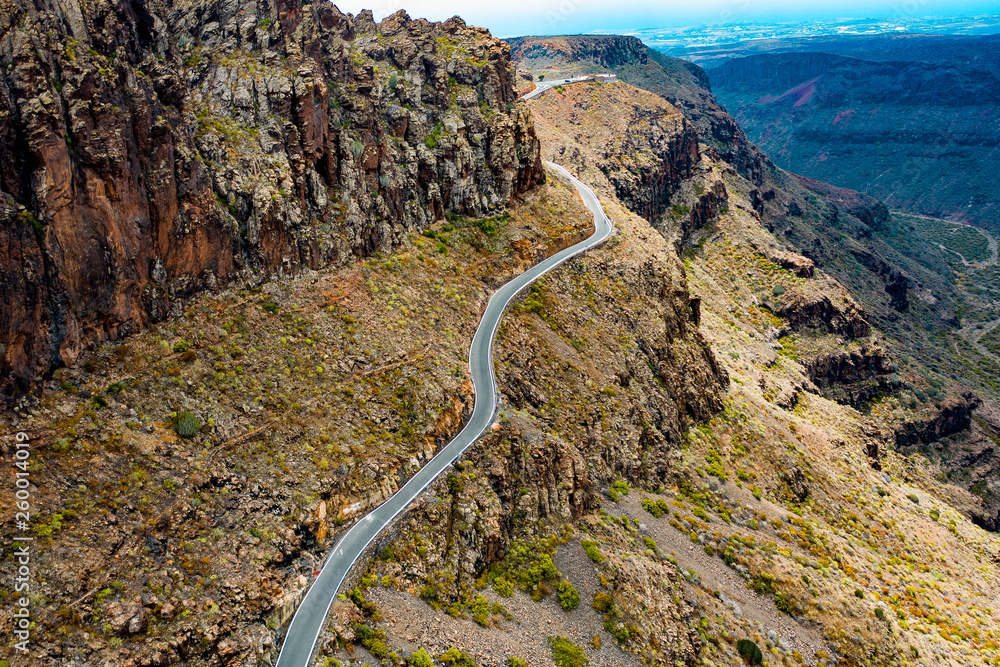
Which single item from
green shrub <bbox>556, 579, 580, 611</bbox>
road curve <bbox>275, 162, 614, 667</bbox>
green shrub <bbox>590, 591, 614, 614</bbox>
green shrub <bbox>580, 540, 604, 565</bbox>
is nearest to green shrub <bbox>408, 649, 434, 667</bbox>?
road curve <bbox>275, 162, 614, 667</bbox>

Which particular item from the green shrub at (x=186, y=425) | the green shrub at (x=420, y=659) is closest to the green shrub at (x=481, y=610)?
the green shrub at (x=420, y=659)

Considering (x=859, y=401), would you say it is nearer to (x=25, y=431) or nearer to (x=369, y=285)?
(x=369, y=285)

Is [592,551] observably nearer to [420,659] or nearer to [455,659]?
[455,659]

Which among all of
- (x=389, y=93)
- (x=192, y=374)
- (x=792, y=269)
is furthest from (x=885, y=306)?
(x=192, y=374)

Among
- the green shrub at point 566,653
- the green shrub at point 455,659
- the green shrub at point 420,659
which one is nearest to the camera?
the green shrub at point 420,659

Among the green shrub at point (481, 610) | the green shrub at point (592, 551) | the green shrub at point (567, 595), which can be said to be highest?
the green shrub at point (481, 610)

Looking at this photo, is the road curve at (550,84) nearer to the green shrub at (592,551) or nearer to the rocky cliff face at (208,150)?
the rocky cliff face at (208,150)
